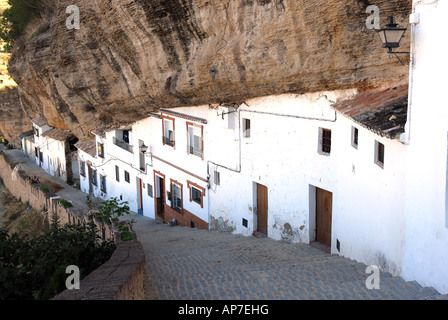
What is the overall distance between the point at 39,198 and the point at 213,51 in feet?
46.8

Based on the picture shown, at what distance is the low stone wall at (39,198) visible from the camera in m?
15.5

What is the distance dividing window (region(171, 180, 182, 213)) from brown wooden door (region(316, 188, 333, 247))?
274 inches

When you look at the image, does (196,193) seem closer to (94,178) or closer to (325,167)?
(325,167)

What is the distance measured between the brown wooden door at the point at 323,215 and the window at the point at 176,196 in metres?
6.95

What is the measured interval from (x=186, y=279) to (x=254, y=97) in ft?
18.8

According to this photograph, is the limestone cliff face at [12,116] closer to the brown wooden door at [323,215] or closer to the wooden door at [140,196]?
the wooden door at [140,196]

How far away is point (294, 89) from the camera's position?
10.9 meters

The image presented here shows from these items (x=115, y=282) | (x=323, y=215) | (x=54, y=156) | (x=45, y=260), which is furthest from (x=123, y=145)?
(x=115, y=282)

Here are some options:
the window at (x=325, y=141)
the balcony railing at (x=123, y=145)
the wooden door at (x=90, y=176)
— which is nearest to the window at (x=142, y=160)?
the balcony railing at (x=123, y=145)

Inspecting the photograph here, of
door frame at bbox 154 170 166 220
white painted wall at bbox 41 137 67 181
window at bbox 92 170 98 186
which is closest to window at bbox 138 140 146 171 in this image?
door frame at bbox 154 170 166 220

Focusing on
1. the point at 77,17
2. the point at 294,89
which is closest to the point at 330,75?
the point at 294,89

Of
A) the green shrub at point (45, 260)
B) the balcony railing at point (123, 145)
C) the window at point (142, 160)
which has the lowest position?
the window at point (142, 160)

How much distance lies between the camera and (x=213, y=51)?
11.7 m
